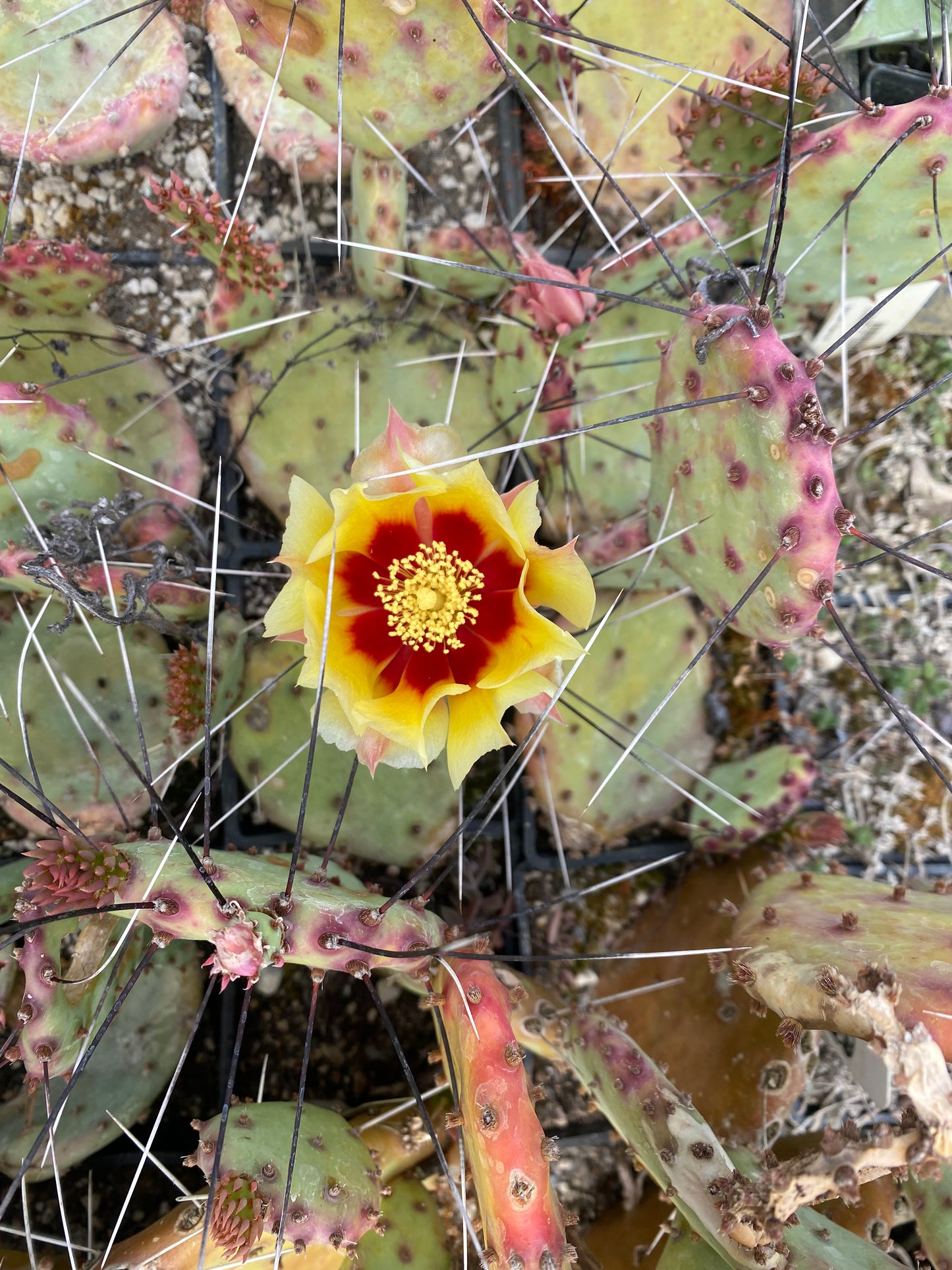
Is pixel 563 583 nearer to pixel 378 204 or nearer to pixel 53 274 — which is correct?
pixel 378 204

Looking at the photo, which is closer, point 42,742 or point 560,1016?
point 560,1016

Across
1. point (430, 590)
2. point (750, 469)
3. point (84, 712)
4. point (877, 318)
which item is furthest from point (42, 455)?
point (877, 318)

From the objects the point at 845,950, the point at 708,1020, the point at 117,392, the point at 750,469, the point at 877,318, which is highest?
the point at 877,318

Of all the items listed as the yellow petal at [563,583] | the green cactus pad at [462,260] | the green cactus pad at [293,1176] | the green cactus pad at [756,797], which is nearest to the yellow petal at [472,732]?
the yellow petal at [563,583]

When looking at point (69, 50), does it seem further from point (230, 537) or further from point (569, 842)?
point (569, 842)

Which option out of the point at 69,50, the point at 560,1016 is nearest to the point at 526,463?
the point at 560,1016

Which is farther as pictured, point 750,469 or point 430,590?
point 430,590

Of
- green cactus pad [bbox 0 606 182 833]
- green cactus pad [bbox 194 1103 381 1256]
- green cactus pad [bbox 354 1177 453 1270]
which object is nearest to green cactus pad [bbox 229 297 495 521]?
green cactus pad [bbox 0 606 182 833]

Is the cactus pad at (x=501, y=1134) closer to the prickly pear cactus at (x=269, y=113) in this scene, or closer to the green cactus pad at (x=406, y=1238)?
the green cactus pad at (x=406, y=1238)
